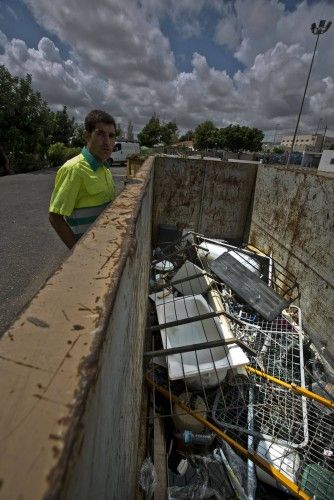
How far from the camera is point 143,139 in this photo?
5288 cm

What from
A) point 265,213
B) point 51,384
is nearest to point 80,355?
point 51,384

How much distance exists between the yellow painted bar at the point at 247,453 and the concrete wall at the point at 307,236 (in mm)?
1415

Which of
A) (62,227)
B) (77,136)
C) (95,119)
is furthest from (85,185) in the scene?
(77,136)

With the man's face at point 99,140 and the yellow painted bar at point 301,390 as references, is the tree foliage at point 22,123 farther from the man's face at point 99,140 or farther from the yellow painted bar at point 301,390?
the yellow painted bar at point 301,390

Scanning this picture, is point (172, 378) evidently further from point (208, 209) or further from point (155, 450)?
point (208, 209)

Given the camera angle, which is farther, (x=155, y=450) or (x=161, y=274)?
(x=161, y=274)

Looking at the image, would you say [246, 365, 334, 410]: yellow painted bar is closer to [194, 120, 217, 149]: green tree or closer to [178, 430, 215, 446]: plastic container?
[178, 430, 215, 446]: plastic container

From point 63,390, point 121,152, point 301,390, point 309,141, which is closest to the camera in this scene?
point 63,390

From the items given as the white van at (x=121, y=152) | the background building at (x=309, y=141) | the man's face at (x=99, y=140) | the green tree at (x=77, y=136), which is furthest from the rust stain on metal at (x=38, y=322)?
the background building at (x=309, y=141)

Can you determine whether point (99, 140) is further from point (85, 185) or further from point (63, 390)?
point (63, 390)

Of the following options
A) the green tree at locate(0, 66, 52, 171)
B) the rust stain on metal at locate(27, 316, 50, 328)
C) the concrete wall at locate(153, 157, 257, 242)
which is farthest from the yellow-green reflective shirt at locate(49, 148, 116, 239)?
the green tree at locate(0, 66, 52, 171)

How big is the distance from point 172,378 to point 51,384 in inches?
78.6

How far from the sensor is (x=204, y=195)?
5.65m

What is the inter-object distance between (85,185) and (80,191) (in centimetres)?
6
